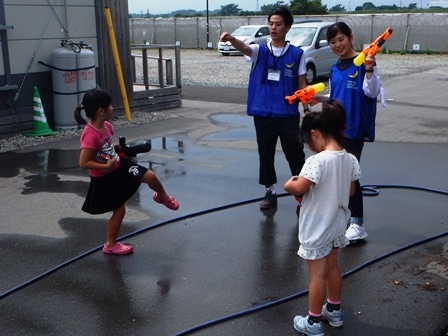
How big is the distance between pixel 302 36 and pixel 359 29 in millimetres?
15070

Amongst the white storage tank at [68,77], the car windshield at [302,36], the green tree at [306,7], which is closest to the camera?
the white storage tank at [68,77]

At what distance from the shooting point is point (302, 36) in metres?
18.8

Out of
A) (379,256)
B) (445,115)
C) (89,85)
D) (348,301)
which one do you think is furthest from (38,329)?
(445,115)

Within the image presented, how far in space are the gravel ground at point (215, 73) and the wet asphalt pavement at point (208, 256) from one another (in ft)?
4.18

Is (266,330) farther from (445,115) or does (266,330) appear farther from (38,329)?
(445,115)

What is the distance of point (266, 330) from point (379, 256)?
1.48 m

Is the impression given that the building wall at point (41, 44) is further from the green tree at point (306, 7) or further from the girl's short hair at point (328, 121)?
the green tree at point (306, 7)

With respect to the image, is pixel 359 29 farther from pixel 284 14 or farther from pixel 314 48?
pixel 284 14

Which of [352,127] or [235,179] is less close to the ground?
[352,127]

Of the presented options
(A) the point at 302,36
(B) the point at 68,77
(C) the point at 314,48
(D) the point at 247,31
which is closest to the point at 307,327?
(B) the point at 68,77

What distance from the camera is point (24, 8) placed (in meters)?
9.80

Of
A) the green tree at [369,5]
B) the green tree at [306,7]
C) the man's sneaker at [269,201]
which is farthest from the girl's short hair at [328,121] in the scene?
the green tree at [369,5]

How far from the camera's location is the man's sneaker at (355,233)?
16.3ft

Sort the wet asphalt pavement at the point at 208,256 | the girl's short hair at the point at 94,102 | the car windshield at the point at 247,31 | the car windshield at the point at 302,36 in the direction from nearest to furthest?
1. the wet asphalt pavement at the point at 208,256
2. the girl's short hair at the point at 94,102
3. the car windshield at the point at 302,36
4. the car windshield at the point at 247,31
